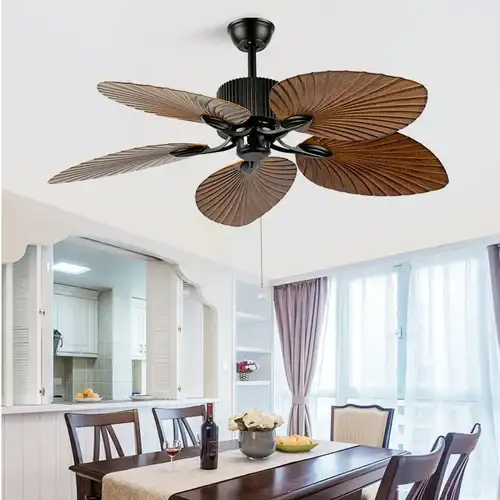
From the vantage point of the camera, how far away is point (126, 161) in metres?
2.16

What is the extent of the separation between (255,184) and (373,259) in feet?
9.26

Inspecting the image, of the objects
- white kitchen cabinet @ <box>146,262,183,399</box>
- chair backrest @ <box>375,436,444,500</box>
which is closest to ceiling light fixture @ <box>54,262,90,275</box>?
white kitchen cabinet @ <box>146,262,183,399</box>

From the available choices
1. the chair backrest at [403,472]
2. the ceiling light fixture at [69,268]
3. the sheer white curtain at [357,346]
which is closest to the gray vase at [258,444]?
the chair backrest at [403,472]

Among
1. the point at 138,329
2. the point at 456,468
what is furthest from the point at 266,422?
the point at 138,329

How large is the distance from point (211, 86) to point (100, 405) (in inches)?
93.5

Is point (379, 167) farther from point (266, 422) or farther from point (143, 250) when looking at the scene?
point (143, 250)

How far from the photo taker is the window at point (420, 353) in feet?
15.0

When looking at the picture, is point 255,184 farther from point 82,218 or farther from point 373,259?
point 373,259

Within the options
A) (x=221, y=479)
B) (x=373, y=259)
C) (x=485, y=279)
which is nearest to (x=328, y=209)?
(x=373, y=259)

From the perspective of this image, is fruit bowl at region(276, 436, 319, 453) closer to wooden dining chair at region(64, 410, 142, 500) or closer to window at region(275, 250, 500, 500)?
wooden dining chair at region(64, 410, 142, 500)

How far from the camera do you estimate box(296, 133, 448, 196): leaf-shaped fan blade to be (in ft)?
6.45

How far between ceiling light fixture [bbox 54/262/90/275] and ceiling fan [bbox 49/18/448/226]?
3.40 meters

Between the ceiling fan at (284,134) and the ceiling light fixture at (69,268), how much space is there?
3399mm

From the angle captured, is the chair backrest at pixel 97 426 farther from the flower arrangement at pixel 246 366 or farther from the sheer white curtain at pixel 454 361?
the sheer white curtain at pixel 454 361
